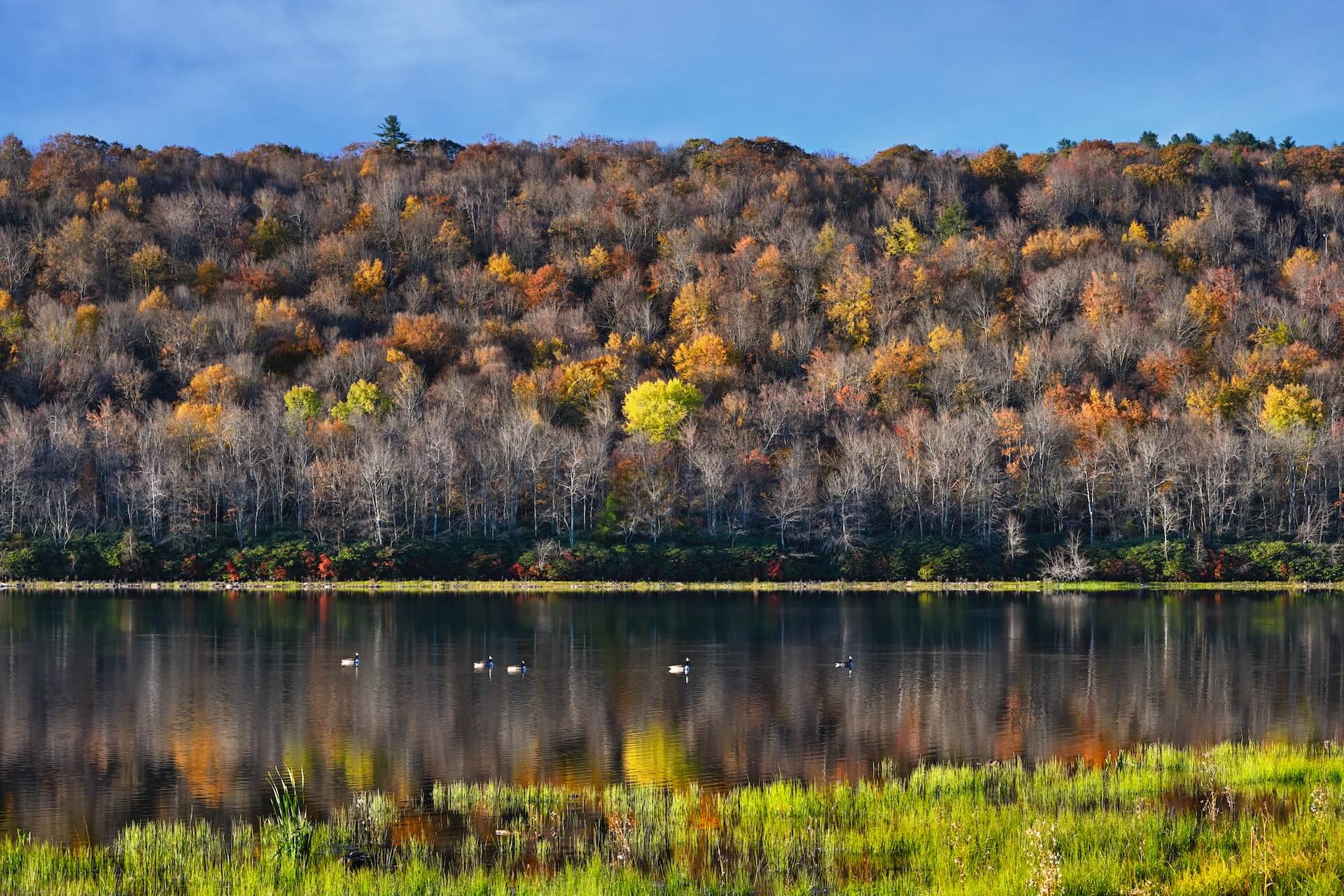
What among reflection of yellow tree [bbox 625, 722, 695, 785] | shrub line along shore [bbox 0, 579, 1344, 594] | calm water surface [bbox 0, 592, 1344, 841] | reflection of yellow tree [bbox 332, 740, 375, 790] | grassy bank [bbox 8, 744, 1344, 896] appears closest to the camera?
grassy bank [bbox 8, 744, 1344, 896]

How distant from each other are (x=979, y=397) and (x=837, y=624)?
5610 cm

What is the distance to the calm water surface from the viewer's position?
2444 centimetres

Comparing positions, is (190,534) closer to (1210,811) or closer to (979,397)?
(979,397)

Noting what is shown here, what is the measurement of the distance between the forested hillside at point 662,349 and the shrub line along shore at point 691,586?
2.36 meters

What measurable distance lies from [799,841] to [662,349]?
115 meters

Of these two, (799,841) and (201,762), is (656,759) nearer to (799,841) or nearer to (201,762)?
(799,841)

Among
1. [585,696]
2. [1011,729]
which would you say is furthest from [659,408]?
[1011,729]

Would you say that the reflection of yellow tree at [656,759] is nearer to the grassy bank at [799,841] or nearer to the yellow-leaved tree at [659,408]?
the grassy bank at [799,841]

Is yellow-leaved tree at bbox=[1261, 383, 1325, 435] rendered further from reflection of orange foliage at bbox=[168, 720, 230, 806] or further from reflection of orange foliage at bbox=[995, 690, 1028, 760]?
reflection of orange foliage at bbox=[168, 720, 230, 806]

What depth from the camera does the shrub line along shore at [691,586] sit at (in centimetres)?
7425

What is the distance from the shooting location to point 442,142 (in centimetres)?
19450

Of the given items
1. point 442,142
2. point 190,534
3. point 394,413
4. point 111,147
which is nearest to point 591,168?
point 442,142

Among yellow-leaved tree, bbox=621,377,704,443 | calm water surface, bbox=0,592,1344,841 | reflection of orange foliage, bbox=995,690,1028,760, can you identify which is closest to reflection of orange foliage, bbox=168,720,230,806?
calm water surface, bbox=0,592,1344,841

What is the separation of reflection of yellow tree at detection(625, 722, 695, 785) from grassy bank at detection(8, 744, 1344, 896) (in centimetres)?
170
